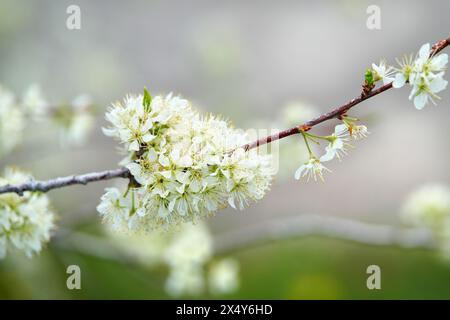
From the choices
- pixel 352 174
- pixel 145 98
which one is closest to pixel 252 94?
pixel 352 174

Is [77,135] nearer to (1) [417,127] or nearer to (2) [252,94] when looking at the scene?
(2) [252,94]

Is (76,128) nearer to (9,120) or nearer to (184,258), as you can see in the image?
(9,120)

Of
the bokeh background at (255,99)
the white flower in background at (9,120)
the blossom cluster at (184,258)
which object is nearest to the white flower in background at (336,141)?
the bokeh background at (255,99)

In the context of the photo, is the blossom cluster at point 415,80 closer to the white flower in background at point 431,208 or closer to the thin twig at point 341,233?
the thin twig at point 341,233

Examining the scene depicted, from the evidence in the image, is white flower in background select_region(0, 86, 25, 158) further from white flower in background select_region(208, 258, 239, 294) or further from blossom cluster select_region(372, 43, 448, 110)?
blossom cluster select_region(372, 43, 448, 110)

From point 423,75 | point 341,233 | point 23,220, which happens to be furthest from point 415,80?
point 341,233
